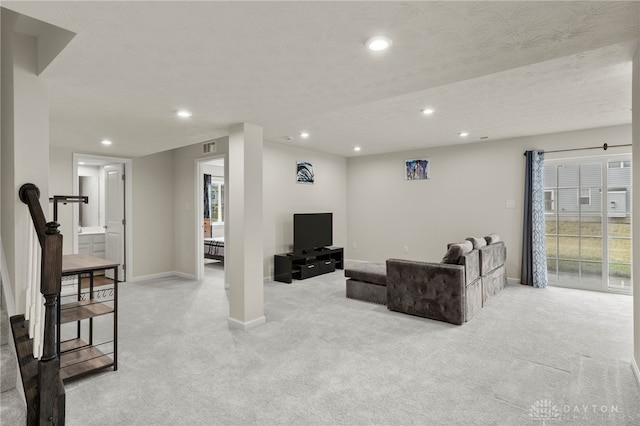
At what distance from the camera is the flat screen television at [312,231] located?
629cm

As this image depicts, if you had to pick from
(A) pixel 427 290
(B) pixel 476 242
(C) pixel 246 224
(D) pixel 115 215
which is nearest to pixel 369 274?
(A) pixel 427 290

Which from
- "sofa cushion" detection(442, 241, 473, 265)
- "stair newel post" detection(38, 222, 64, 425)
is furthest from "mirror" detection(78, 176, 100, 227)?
"sofa cushion" detection(442, 241, 473, 265)

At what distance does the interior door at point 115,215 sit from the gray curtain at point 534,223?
22.6 ft

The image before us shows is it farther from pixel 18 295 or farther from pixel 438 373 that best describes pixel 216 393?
pixel 438 373

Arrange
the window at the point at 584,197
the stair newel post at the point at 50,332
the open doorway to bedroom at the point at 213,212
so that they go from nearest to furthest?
1. the stair newel post at the point at 50,332
2. the window at the point at 584,197
3. the open doorway to bedroom at the point at 213,212

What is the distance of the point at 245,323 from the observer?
3.63 meters

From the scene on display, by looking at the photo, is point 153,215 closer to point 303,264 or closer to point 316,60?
point 303,264

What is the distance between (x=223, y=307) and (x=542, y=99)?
4.55 m

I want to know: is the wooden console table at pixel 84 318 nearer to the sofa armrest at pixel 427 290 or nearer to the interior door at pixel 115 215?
the sofa armrest at pixel 427 290

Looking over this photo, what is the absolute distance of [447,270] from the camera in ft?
12.5

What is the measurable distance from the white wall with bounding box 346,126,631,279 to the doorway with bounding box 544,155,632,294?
32 cm

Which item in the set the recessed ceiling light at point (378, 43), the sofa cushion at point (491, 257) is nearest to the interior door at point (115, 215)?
the recessed ceiling light at point (378, 43)

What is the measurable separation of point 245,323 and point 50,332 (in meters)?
2.19

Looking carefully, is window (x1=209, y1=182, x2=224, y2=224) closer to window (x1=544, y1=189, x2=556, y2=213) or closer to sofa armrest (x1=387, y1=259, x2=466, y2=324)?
sofa armrest (x1=387, y1=259, x2=466, y2=324)
